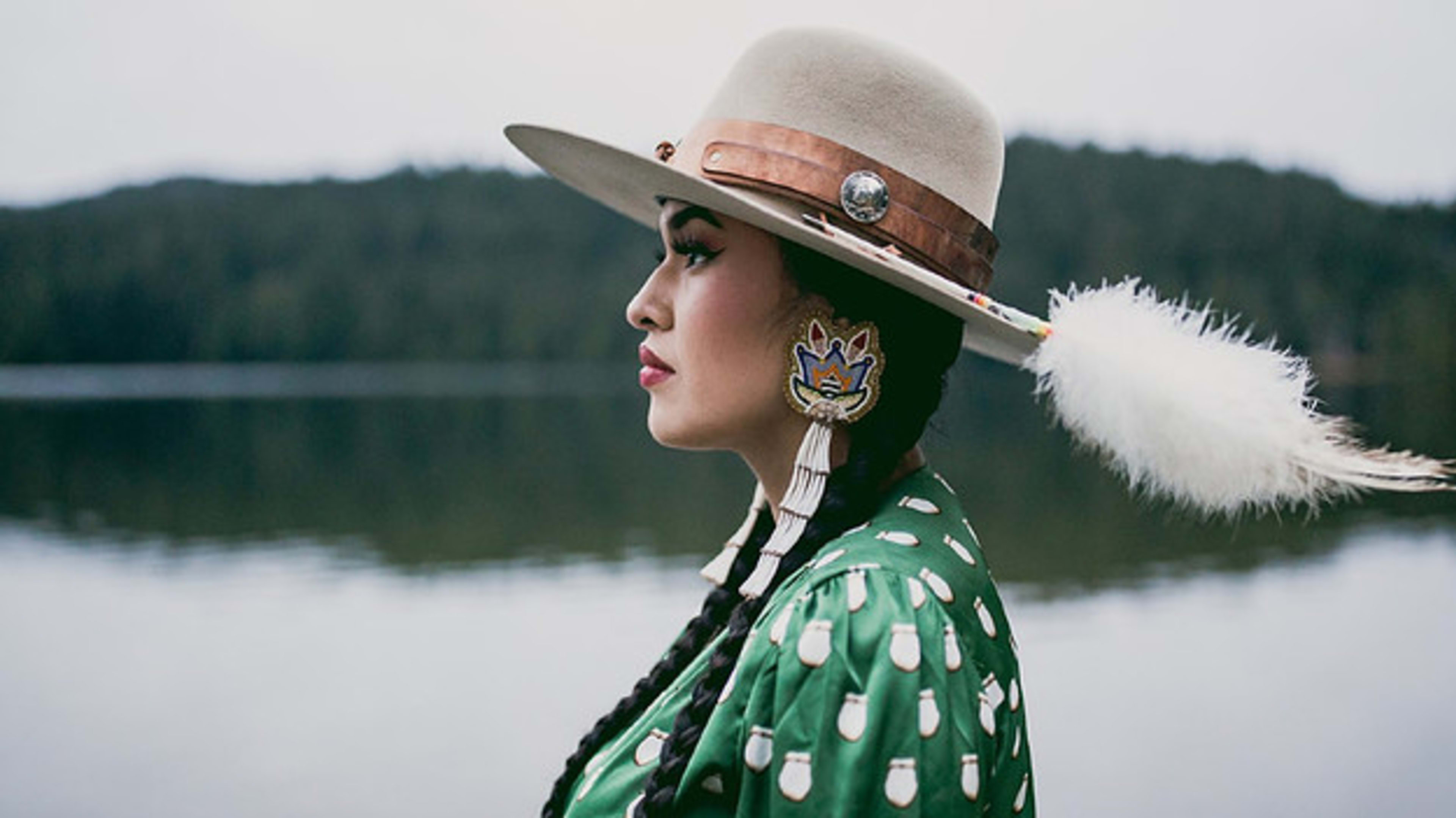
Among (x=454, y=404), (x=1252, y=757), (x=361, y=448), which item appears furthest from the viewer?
(x=454, y=404)

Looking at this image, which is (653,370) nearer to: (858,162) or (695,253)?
(695,253)

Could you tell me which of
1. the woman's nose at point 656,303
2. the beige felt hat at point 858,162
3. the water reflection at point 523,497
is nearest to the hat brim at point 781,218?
the beige felt hat at point 858,162

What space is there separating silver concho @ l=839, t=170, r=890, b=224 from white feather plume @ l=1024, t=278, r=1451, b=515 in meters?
0.26

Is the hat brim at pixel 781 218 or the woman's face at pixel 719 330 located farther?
the woman's face at pixel 719 330

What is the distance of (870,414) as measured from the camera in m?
1.76

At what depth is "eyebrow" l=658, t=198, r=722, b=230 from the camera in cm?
179

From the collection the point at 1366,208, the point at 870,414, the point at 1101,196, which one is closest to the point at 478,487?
the point at 870,414

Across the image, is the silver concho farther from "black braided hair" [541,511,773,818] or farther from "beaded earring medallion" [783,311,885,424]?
"black braided hair" [541,511,773,818]

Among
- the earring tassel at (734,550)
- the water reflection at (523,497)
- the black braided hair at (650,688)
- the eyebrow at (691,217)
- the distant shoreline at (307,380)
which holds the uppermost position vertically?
the eyebrow at (691,217)

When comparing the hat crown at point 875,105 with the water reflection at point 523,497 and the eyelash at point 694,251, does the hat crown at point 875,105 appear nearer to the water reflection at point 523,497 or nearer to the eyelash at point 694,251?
A: the eyelash at point 694,251

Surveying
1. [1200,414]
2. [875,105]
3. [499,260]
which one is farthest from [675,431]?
[499,260]

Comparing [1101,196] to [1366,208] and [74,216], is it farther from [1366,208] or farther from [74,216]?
[74,216]

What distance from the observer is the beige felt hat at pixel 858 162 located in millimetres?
1692

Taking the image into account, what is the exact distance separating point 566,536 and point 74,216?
92161 millimetres
